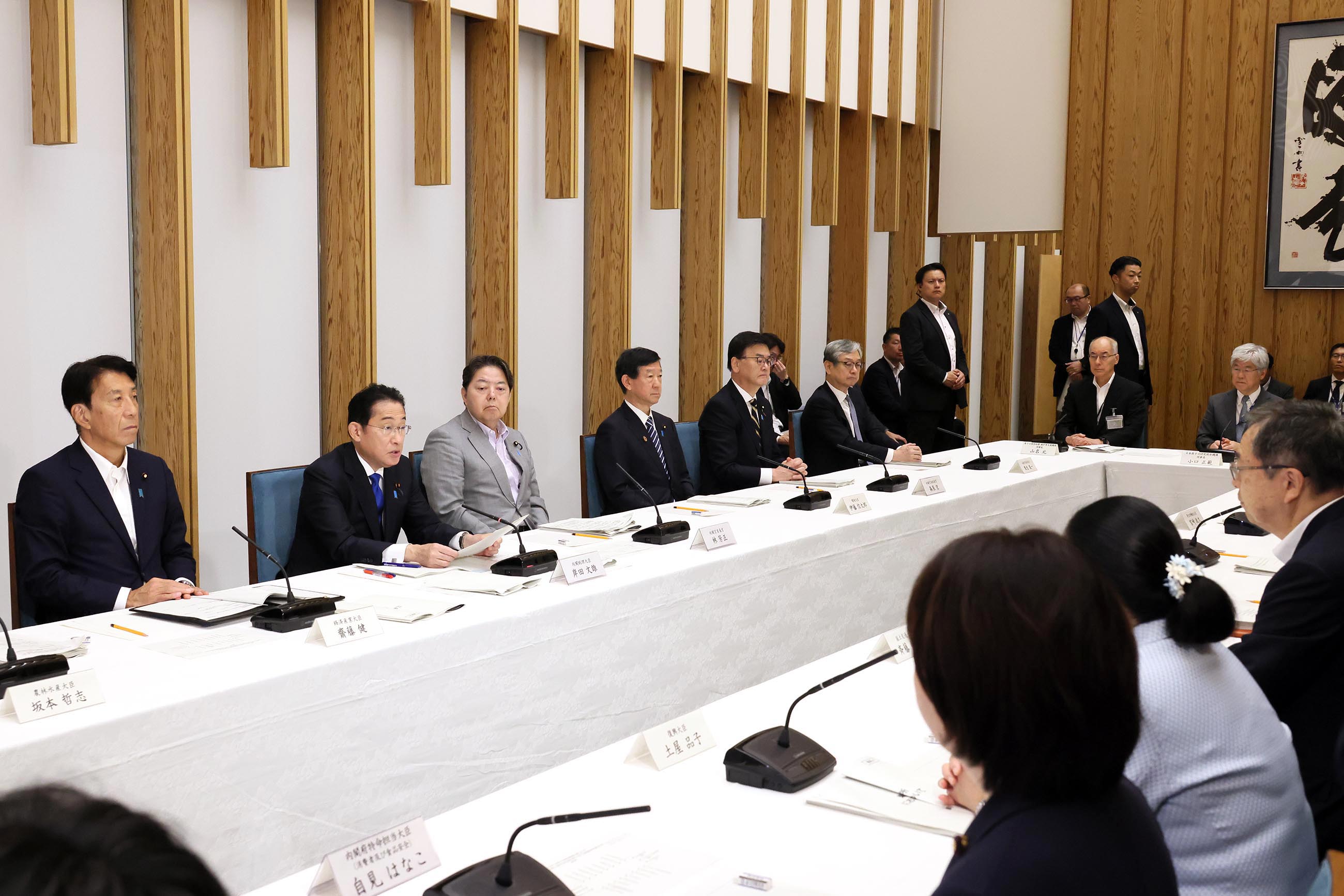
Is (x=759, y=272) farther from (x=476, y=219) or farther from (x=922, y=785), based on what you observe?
(x=922, y=785)

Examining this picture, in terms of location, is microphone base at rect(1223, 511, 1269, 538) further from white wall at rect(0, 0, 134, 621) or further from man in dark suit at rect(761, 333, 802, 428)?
white wall at rect(0, 0, 134, 621)

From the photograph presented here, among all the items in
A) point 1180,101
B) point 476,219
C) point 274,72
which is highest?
point 1180,101

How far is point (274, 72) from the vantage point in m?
3.95

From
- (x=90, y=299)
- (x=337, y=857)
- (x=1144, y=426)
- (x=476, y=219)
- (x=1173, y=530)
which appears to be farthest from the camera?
(x=1144, y=426)

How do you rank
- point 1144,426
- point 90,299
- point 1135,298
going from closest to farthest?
→ 1. point 90,299
2. point 1144,426
3. point 1135,298

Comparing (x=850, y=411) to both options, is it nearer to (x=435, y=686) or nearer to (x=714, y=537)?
(x=714, y=537)

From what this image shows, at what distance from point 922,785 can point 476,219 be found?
3.67m

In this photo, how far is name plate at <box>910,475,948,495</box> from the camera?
13.6 ft

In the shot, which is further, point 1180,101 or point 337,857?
point 1180,101

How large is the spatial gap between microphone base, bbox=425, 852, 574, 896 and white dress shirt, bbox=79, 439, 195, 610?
6.17ft

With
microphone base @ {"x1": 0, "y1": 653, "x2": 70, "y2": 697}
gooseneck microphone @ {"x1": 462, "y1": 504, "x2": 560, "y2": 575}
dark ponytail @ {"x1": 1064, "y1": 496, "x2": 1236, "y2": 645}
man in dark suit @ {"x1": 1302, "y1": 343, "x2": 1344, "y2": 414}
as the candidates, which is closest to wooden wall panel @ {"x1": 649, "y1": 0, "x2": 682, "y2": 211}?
gooseneck microphone @ {"x1": 462, "y1": 504, "x2": 560, "y2": 575}

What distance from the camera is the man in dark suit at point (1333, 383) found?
6.19 m

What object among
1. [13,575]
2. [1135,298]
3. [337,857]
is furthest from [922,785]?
[1135,298]

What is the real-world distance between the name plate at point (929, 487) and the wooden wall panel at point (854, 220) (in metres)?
2.74
